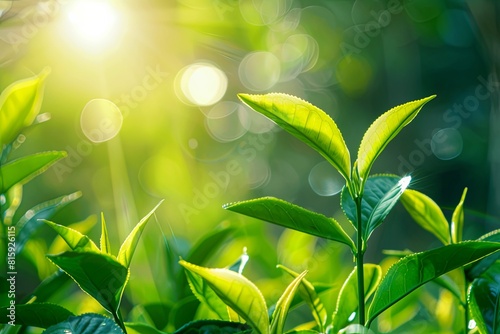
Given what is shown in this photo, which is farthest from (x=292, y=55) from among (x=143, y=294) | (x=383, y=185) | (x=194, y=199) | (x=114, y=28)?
(x=383, y=185)

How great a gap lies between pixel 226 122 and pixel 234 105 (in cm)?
8

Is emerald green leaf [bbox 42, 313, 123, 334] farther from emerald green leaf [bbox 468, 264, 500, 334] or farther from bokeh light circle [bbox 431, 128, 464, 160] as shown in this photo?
bokeh light circle [bbox 431, 128, 464, 160]

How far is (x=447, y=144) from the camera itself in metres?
2.78

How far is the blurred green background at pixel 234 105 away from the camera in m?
1.08

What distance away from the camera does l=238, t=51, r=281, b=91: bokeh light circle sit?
2.23m

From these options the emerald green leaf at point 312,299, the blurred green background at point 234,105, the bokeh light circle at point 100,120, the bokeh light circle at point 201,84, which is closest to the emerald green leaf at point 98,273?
the emerald green leaf at point 312,299

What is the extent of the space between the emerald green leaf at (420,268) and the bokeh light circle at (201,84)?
4.89 ft

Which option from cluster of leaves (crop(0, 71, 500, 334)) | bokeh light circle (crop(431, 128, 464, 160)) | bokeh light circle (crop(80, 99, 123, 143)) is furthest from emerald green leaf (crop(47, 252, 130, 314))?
bokeh light circle (crop(431, 128, 464, 160))

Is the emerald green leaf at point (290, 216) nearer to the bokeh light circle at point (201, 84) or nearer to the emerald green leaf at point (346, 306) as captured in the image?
the emerald green leaf at point (346, 306)

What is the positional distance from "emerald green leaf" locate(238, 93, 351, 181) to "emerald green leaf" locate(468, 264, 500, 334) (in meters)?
0.15

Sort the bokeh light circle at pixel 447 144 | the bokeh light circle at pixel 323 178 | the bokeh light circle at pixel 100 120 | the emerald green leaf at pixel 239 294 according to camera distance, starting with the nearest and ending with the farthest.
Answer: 1. the emerald green leaf at pixel 239 294
2. the bokeh light circle at pixel 100 120
3. the bokeh light circle at pixel 323 178
4. the bokeh light circle at pixel 447 144

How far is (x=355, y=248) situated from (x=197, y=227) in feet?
2.17

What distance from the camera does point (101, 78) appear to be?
1694 mm

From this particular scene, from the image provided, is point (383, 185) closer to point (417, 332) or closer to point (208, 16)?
point (417, 332)
